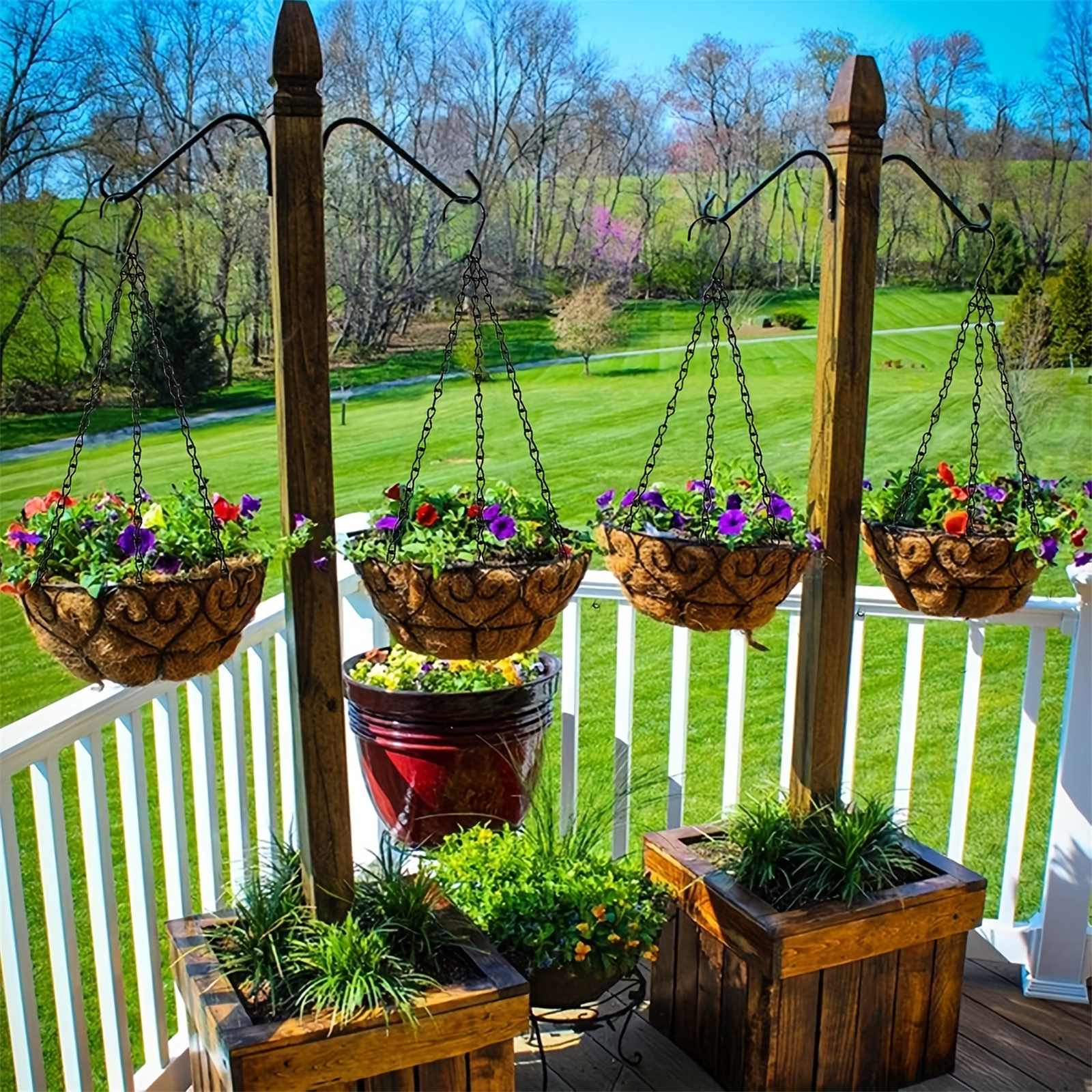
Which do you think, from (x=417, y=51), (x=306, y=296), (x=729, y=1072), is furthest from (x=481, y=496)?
(x=417, y=51)

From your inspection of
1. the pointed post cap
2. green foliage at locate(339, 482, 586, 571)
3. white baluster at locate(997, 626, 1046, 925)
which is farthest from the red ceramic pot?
the pointed post cap

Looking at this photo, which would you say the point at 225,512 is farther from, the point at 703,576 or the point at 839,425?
the point at 839,425

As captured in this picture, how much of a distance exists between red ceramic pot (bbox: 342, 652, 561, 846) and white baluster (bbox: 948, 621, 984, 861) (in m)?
0.93

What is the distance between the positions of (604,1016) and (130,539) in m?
1.22

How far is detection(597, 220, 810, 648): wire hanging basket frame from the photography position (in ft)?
5.70

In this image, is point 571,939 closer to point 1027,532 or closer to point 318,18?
point 1027,532

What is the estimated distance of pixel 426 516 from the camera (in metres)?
1.67

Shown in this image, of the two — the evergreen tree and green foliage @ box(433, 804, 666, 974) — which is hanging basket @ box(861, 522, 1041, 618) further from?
the evergreen tree

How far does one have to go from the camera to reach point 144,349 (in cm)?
424

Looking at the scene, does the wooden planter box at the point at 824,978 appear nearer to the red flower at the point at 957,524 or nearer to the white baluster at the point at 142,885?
the red flower at the point at 957,524

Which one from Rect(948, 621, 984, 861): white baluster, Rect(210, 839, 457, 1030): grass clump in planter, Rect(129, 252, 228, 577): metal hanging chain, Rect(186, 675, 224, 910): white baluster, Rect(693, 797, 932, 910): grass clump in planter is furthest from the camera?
Rect(948, 621, 984, 861): white baluster

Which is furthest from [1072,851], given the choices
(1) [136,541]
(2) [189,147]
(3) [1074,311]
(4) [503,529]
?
(3) [1074,311]

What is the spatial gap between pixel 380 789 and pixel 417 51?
3.20 metres

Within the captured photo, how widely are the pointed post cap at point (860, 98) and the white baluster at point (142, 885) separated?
5.27ft
